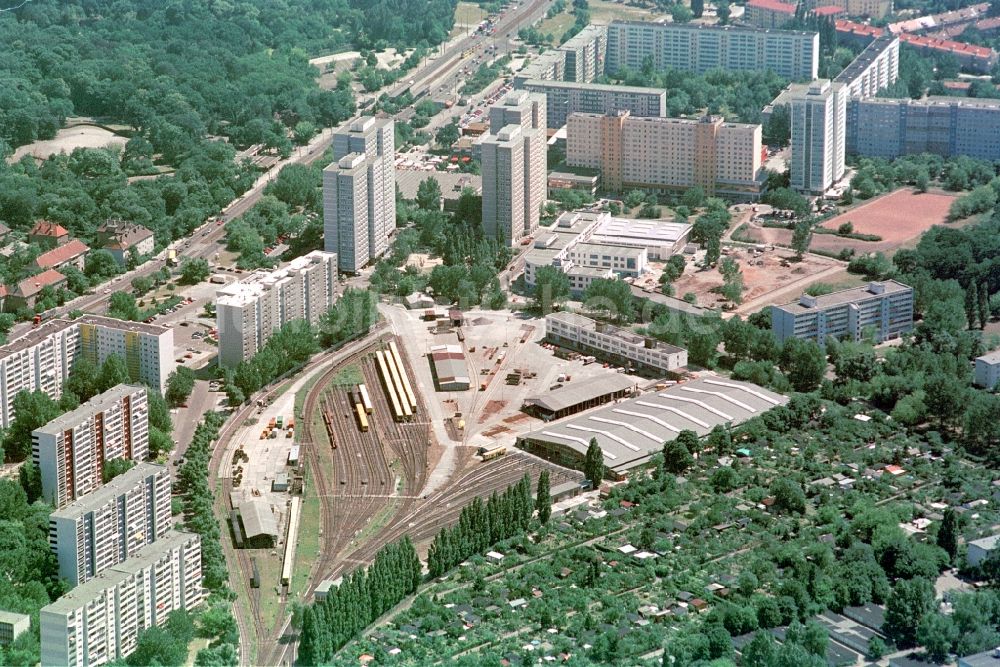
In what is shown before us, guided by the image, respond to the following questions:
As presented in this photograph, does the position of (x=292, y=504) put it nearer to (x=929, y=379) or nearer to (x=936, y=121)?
(x=929, y=379)

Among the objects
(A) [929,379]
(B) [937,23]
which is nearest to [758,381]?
(A) [929,379]

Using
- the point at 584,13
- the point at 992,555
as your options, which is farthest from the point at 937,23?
the point at 992,555

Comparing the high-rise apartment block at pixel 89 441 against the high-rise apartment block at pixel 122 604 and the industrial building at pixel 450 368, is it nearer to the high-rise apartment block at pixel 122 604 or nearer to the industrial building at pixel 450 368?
the high-rise apartment block at pixel 122 604

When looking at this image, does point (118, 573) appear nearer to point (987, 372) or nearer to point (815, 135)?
point (987, 372)

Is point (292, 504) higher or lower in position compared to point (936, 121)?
lower

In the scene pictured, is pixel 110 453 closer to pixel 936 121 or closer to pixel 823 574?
pixel 823 574

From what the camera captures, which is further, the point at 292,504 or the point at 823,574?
the point at 292,504

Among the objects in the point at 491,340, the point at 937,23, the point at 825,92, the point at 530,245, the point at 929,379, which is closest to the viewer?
the point at 929,379

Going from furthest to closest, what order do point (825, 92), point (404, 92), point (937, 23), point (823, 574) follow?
point (937, 23) → point (404, 92) → point (825, 92) → point (823, 574)
